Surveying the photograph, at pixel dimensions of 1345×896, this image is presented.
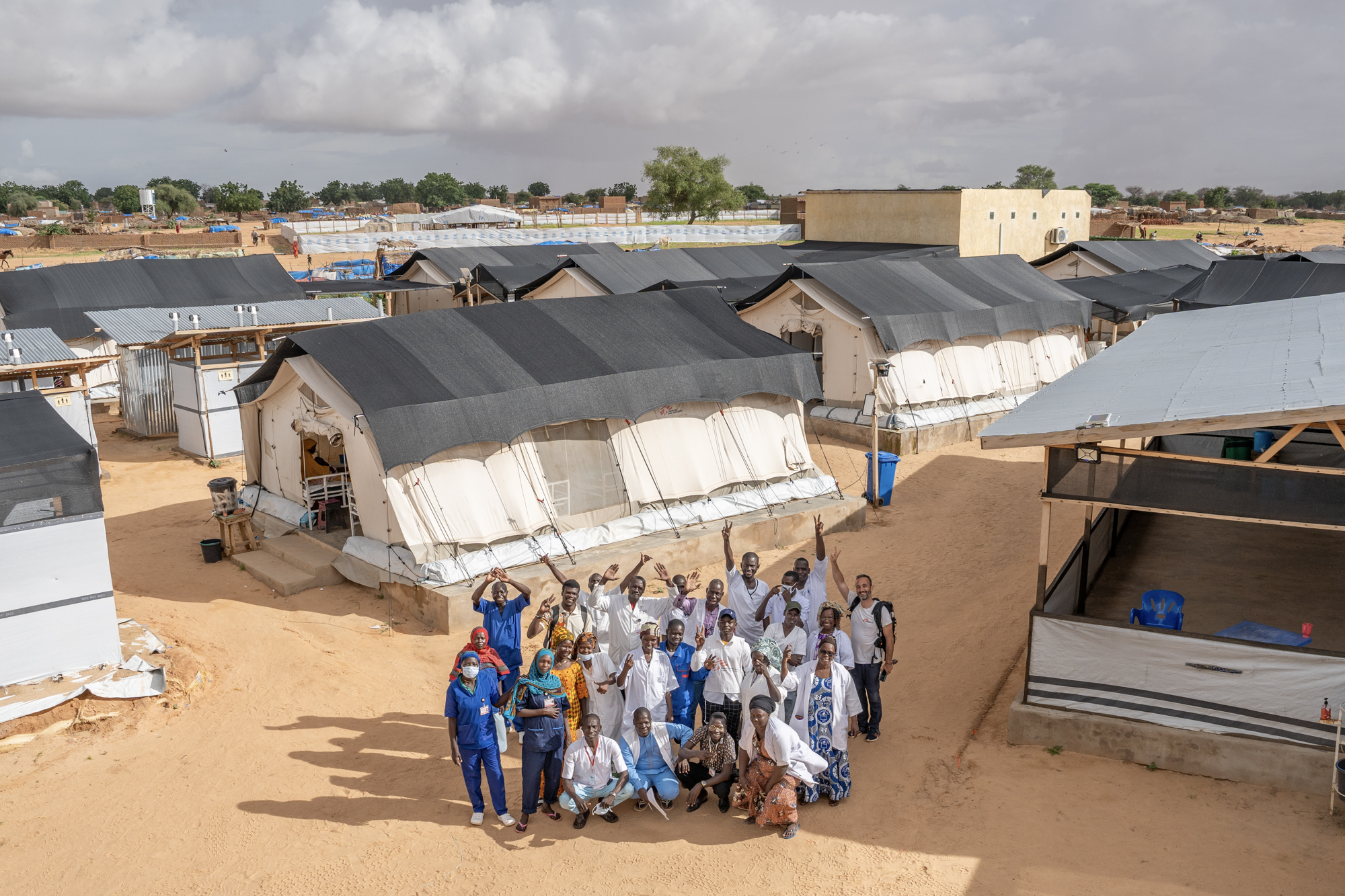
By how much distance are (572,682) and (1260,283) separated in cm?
2044

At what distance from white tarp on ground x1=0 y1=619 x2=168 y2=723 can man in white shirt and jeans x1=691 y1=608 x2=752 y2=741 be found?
5.64 m

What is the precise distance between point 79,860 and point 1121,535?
489 inches

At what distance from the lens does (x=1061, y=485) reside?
8.40 m

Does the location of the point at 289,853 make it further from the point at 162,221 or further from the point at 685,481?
the point at 162,221

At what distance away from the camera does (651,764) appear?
24.7ft

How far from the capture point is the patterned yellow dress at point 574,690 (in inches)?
294

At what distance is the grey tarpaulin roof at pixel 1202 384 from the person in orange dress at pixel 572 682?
13.1 ft

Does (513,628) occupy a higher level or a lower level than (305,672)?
higher

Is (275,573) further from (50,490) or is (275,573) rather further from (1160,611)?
(1160,611)

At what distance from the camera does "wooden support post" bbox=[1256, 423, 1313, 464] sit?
7.36 metres

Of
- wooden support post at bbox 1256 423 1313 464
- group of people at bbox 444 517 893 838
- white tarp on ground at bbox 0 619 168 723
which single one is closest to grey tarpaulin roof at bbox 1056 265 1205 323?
wooden support post at bbox 1256 423 1313 464

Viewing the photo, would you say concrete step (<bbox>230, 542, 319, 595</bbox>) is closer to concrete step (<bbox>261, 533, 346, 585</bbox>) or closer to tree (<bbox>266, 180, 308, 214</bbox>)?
concrete step (<bbox>261, 533, 346, 585</bbox>)

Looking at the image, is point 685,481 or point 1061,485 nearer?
point 1061,485

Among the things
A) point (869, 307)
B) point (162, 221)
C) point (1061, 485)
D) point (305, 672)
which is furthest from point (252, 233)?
point (1061, 485)
